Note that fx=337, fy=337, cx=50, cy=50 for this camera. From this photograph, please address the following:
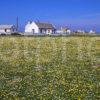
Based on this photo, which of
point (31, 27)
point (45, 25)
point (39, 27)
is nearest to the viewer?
point (39, 27)

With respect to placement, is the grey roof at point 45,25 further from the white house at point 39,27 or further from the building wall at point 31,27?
the building wall at point 31,27

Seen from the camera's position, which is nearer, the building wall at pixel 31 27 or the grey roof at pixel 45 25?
the building wall at pixel 31 27

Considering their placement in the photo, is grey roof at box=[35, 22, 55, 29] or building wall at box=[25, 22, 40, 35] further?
grey roof at box=[35, 22, 55, 29]

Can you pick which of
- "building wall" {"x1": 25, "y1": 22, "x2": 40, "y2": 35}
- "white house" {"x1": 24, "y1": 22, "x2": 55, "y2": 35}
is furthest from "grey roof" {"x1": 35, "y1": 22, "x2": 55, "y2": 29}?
"building wall" {"x1": 25, "y1": 22, "x2": 40, "y2": 35}

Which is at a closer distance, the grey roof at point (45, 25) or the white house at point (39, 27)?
the white house at point (39, 27)

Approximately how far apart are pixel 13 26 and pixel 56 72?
138 metres

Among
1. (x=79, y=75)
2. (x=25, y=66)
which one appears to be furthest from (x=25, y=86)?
(x=25, y=66)

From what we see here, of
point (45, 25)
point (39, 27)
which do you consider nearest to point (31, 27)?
point (39, 27)

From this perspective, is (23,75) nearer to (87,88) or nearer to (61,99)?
(87,88)

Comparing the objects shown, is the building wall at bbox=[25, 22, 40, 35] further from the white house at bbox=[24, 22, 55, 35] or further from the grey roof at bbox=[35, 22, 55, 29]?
the grey roof at bbox=[35, 22, 55, 29]

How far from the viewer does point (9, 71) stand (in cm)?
1973

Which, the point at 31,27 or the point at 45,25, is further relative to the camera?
the point at 45,25

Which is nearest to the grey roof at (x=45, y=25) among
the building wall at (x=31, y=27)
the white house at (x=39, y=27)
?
the white house at (x=39, y=27)

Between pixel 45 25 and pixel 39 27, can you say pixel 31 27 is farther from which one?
pixel 45 25
